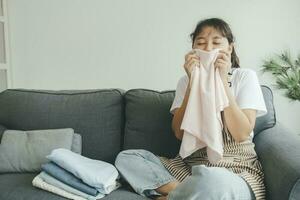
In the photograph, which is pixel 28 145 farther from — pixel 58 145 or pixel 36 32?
pixel 36 32

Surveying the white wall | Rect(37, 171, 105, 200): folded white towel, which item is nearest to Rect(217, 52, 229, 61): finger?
Rect(37, 171, 105, 200): folded white towel

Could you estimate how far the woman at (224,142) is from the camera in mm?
1262

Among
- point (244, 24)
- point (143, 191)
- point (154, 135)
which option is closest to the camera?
point (143, 191)

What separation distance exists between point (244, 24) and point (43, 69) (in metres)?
1.37

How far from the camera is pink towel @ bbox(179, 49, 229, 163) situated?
4.17ft

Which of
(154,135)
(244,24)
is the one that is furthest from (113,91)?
(244,24)

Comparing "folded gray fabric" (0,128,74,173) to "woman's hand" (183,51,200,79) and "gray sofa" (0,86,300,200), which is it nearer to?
"gray sofa" (0,86,300,200)

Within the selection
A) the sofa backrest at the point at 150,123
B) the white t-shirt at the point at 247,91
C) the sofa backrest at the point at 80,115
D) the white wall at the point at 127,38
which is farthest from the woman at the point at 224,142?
the white wall at the point at 127,38

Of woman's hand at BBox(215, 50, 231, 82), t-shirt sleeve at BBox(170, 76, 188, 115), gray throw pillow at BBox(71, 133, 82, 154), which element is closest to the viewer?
woman's hand at BBox(215, 50, 231, 82)

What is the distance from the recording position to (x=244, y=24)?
212 centimetres

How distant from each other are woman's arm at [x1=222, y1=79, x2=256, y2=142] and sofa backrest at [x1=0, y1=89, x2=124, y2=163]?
2.03ft

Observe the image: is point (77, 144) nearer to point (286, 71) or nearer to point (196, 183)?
point (196, 183)

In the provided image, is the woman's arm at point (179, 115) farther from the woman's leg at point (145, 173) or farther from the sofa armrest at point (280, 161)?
the sofa armrest at point (280, 161)

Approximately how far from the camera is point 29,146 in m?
1.55
